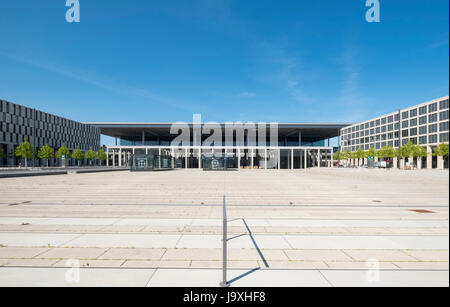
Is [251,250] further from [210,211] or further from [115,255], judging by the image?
[210,211]

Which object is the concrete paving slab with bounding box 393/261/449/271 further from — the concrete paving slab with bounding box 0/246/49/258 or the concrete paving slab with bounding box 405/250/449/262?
the concrete paving slab with bounding box 0/246/49/258

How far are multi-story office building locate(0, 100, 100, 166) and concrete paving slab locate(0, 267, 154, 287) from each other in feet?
200

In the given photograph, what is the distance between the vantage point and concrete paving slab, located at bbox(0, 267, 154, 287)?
3801 millimetres

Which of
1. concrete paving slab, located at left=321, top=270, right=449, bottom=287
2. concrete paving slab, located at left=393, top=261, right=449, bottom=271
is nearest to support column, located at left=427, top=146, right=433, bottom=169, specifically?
concrete paving slab, located at left=393, top=261, right=449, bottom=271

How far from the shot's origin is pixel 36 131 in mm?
75625

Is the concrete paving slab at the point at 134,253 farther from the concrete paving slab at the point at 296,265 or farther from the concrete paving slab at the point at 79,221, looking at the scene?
the concrete paving slab at the point at 79,221

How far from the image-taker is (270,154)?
72375 millimetres

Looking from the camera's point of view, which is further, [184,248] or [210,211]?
[210,211]

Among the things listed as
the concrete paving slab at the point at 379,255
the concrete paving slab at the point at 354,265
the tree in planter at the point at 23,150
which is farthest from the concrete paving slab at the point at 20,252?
the tree in planter at the point at 23,150

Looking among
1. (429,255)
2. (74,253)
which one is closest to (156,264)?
(74,253)
